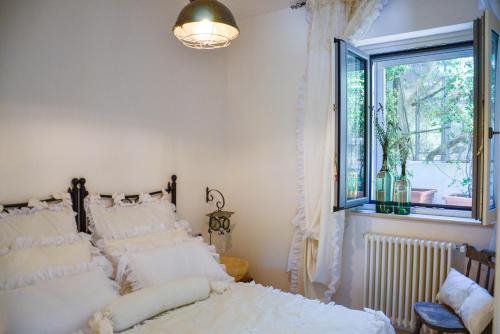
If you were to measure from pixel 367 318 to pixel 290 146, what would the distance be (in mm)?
1609

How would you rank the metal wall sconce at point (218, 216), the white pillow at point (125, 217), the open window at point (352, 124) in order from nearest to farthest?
1. the white pillow at point (125, 217)
2. the open window at point (352, 124)
3. the metal wall sconce at point (218, 216)

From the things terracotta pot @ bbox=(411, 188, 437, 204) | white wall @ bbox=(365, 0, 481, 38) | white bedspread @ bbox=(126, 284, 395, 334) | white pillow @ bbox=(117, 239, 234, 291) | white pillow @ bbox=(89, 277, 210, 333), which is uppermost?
white wall @ bbox=(365, 0, 481, 38)

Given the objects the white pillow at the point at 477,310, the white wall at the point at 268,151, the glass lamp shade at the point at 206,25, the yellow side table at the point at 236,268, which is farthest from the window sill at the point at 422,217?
the glass lamp shade at the point at 206,25

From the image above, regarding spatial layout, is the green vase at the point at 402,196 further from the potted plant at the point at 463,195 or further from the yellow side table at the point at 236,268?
the yellow side table at the point at 236,268

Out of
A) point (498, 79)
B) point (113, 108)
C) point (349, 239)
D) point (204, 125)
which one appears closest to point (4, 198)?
point (113, 108)

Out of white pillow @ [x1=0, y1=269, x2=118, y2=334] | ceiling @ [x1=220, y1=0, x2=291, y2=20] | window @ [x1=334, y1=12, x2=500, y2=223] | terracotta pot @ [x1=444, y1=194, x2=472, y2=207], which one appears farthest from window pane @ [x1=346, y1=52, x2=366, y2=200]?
white pillow @ [x1=0, y1=269, x2=118, y2=334]

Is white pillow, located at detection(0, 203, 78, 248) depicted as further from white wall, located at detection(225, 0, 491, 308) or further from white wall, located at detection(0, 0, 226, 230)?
white wall, located at detection(225, 0, 491, 308)

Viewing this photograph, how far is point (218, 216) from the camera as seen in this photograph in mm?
3096

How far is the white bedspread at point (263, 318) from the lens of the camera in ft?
5.53

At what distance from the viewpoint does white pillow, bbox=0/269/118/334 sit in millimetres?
1502

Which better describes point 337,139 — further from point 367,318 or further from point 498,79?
point 367,318

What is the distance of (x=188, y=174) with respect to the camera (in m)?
3.12

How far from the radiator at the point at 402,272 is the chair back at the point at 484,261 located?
12cm

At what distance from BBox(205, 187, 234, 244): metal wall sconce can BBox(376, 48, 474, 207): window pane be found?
4.46ft
